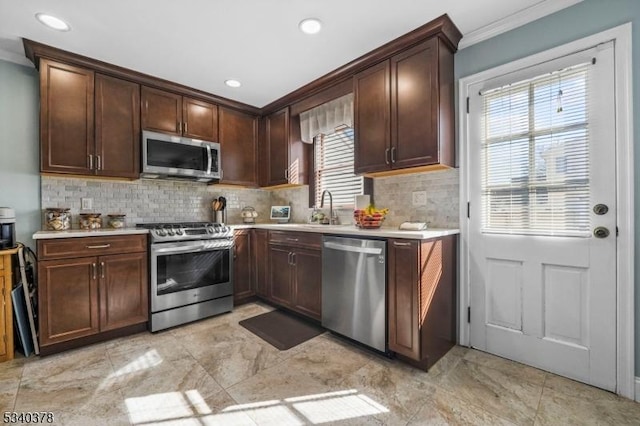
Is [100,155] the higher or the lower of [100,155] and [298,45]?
the lower

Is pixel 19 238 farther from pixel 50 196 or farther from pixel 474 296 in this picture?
pixel 474 296

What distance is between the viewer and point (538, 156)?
206 centimetres

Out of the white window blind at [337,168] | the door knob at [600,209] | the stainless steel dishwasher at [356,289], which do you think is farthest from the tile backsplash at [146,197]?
the door knob at [600,209]

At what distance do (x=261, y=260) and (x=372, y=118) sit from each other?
78.7 inches

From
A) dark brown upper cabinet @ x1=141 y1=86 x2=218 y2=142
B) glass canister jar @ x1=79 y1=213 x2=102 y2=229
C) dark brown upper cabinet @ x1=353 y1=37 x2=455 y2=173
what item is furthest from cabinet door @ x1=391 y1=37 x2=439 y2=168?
glass canister jar @ x1=79 y1=213 x2=102 y2=229

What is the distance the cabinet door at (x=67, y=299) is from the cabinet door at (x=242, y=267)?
1.30m

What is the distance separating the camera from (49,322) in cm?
229

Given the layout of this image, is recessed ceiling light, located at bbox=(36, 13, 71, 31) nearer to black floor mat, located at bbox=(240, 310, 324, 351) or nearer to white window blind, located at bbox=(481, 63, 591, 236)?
black floor mat, located at bbox=(240, 310, 324, 351)

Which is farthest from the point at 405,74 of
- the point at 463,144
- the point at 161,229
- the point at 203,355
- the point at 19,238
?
the point at 19,238

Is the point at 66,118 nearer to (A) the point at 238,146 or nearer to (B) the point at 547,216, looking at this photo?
(A) the point at 238,146

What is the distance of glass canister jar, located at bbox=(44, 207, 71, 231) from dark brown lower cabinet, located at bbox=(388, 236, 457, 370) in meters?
2.90

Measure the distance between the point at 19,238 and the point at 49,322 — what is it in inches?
35.1

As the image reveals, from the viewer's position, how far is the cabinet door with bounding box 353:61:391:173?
2.54 m

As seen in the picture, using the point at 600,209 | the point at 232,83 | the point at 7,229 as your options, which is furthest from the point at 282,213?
the point at 600,209
